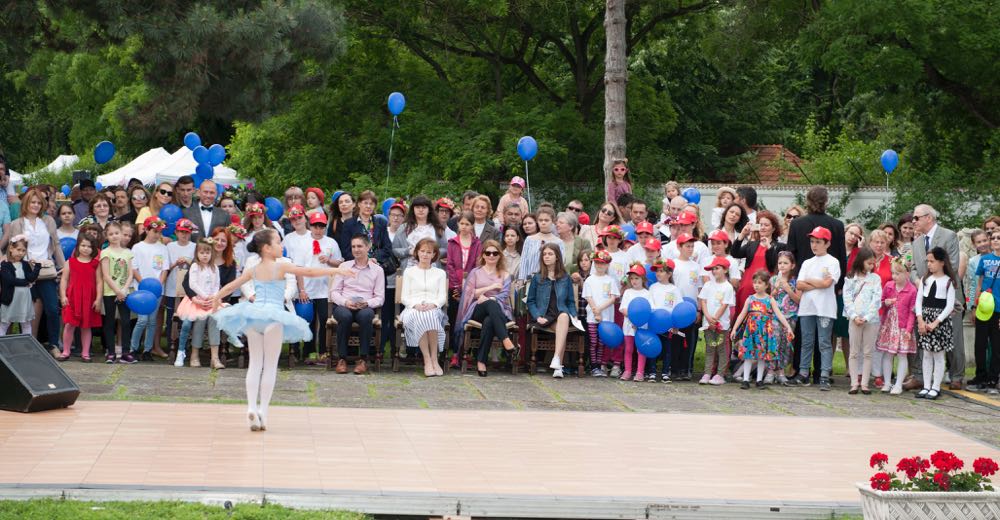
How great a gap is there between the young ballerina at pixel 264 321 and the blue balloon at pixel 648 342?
4.50m

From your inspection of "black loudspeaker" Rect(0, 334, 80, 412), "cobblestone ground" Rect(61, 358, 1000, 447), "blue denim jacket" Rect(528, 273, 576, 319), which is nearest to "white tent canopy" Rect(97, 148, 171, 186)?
"cobblestone ground" Rect(61, 358, 1000, 447)

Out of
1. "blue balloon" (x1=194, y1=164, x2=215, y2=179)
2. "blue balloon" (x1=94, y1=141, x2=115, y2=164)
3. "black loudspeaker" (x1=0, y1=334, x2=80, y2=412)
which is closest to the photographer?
"black loudspeaker" (x1=0, y1=334, x2=80, y2=412)

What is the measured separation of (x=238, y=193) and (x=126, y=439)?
38.7 feet

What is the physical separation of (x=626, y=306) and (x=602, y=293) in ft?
1.29

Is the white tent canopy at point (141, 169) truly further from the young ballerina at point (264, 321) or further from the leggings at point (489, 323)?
the young ballerina at point (264, 321)

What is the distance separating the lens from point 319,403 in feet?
36.4

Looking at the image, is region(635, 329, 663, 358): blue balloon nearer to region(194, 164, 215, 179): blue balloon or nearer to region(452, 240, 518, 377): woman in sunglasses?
region(452, 240, 518, 377): woman in sunglasses

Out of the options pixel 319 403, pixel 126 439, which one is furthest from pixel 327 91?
pixel 126 439

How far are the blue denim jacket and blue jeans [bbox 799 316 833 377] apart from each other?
8.35 feet

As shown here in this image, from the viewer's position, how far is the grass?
6.39 m

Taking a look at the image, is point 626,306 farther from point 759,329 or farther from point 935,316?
point 935,316

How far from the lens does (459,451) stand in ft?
29.5

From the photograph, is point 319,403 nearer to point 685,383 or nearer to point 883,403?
point 685,383

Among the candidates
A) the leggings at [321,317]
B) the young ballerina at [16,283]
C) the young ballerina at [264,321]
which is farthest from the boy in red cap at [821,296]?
the young ballerina at [16,283]
